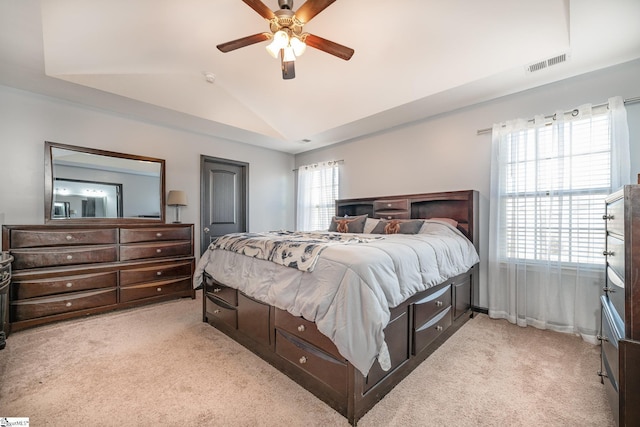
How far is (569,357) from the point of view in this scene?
214 cm

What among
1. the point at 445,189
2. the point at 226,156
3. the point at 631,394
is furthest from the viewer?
→ the point at 226,156

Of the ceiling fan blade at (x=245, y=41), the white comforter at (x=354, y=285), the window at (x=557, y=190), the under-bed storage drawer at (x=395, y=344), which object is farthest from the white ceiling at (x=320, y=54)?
the under-bed storage drawer at (x=395, y=344)

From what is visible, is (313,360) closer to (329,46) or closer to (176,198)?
(329,46)

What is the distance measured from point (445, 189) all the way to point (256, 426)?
3.20m

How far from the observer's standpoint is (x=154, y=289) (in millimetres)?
3381

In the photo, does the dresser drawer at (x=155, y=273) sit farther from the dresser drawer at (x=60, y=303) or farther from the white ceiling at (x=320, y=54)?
the white ceiling at (x=320, y=54)

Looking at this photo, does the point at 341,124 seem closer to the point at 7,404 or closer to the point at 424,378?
the point at 424,378

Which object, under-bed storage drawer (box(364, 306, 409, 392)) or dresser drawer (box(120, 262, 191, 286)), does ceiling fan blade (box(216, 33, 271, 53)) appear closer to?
under-bed storage drawer (box(364, 306, 409, 392))

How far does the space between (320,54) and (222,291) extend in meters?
2.64

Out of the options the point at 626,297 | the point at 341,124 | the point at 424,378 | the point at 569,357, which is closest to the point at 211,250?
the point at 424,378

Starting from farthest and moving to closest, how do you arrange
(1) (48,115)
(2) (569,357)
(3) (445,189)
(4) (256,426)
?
(3) (445,189) → (1) (48,115) → (2) (569,357) → (4) (256,426)

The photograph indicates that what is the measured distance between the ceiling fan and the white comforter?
5.06 ft

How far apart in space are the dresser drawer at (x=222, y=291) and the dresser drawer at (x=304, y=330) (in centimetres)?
62

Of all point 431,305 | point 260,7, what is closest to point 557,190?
point 431,305
